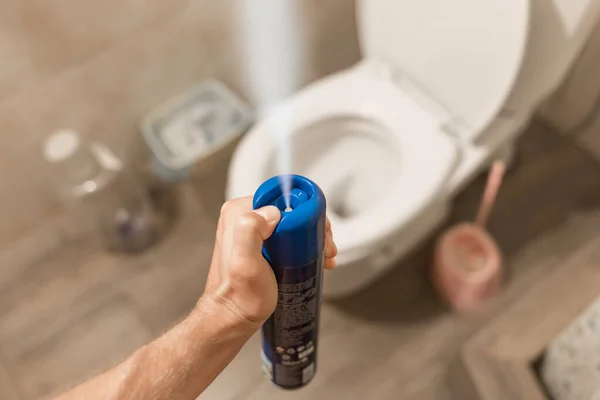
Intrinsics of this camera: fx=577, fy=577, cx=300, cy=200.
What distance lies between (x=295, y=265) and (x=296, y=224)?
0.17 ft

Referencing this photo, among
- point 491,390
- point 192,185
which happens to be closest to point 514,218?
point 491,390

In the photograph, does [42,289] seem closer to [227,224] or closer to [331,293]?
[331,293]

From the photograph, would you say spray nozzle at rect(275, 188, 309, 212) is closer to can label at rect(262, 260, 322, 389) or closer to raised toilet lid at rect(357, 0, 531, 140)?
can label at rect(262, 260, 322, 389)

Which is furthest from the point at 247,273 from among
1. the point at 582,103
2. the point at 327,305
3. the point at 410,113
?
the point at 582,103

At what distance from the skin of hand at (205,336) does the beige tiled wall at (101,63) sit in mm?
814

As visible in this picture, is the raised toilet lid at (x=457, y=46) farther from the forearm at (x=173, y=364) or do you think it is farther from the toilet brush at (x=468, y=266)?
the forearm at (x=173, y=364)

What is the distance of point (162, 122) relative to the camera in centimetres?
139

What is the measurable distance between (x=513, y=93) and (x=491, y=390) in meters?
0.51

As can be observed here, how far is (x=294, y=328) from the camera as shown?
0.59m

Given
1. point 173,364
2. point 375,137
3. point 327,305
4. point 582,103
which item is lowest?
point 327,305

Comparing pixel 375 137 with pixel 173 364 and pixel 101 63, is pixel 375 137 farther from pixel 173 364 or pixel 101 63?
pixel 173 364

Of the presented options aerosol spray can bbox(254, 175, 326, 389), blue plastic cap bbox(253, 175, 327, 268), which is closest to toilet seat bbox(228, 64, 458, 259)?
aerosol spray can bbox(254, 175, 326, 389)

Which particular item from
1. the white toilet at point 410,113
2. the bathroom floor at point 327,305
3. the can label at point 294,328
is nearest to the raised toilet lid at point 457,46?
the white toilet at point 410,113

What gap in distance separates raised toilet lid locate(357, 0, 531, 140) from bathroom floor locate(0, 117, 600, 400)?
42 cm
